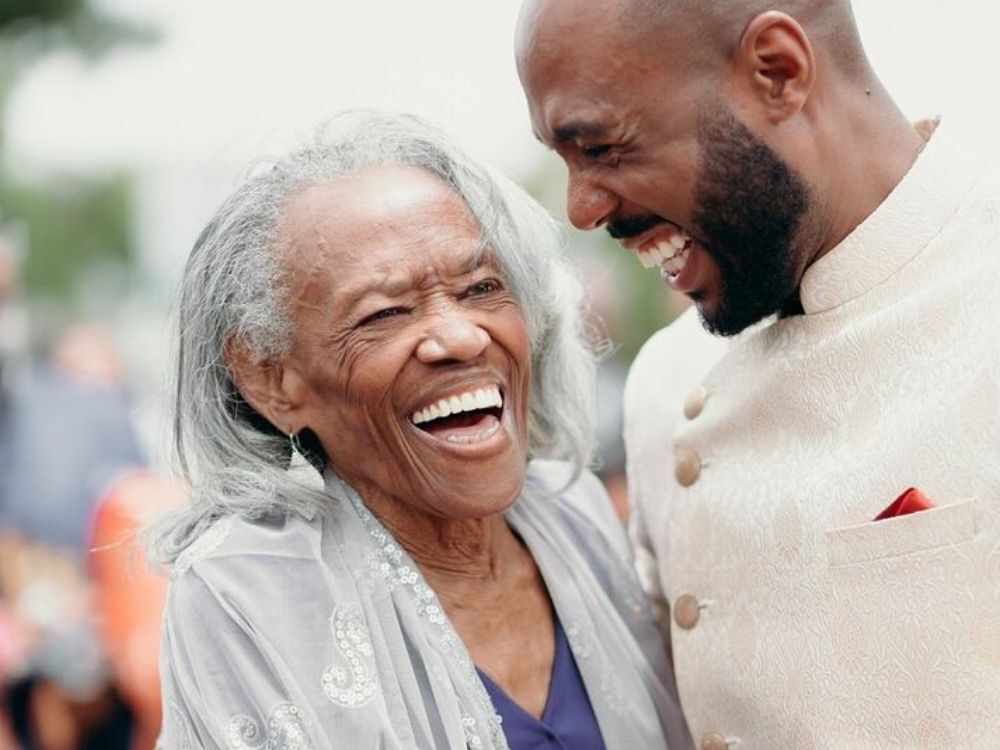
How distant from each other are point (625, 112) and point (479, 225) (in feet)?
1.43

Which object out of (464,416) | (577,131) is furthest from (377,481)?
(577,131)

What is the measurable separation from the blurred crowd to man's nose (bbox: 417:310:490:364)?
3.72 m

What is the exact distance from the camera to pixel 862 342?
2.97 m

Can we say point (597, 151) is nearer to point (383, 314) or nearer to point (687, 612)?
point (383, 314)

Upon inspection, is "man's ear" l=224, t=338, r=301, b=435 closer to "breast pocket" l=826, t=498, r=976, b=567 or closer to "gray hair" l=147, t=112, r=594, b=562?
"gray hair" l=147, t=112, r=594, b=562

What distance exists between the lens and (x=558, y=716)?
3193mm

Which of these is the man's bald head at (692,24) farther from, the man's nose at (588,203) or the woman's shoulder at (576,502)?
the woman's shoulder at (576,502)

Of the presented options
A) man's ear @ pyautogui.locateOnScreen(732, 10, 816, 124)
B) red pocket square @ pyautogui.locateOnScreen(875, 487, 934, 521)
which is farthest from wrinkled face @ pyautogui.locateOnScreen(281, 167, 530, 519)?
red pocket square @ pyautogui.locateOnScreen(875, 487, 934, 521)

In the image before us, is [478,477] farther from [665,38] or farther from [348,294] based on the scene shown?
[665,38]

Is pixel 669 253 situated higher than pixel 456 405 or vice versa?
pixel 669 253

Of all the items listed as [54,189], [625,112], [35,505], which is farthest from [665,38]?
[54,189]

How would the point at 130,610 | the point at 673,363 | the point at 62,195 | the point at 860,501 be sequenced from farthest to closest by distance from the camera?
the point at 62,195, the point at 130,610, the point at 673,363, the point at 860,501

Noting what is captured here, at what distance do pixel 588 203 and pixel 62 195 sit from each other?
2384 cm

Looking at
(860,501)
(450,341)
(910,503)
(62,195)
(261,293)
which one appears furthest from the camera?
(62,195)
